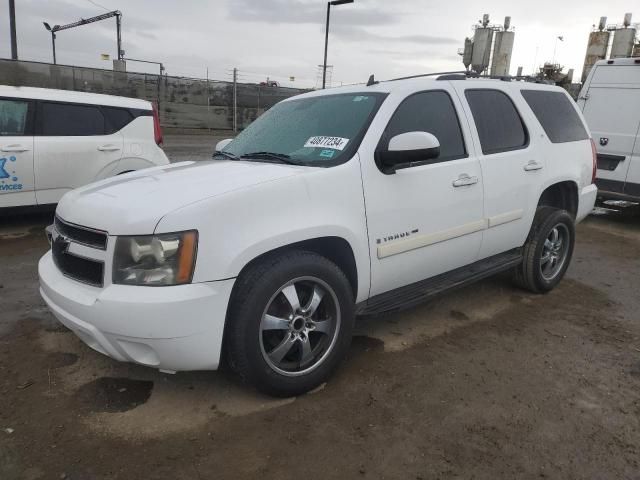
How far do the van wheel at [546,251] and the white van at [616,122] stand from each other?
3634 millimetres

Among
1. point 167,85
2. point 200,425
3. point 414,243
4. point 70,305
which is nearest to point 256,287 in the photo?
point 200,425

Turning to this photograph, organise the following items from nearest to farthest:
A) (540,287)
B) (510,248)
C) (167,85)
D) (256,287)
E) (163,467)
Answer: (163,467), (256,287), (510,248), (540,287), (167,85)

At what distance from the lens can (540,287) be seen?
473cm

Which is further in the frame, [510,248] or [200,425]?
[510,248]

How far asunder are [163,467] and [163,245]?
1042mm

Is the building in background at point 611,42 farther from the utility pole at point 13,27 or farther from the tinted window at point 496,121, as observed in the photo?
the tinted window at point 496,121

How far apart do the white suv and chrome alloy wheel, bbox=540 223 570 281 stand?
50 centimetres

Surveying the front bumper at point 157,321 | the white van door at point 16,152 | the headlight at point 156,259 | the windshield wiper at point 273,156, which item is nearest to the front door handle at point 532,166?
the windshield wiper at point 273,156

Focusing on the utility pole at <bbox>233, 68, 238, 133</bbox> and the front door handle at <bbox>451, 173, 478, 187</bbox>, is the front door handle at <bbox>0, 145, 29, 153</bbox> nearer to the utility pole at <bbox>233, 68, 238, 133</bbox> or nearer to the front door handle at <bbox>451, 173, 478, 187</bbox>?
the front door handle at <bbox>451, 173, 478, 187</bbox>

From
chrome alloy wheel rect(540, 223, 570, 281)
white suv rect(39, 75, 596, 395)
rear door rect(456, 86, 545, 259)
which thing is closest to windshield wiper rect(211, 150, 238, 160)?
white suv rect(39, 75, 596, 395)

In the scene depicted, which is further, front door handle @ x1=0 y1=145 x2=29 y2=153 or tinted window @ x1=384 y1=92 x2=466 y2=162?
front door handle @ x1=0 y1=145 x2=29 y2=153

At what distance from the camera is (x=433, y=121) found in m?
3.61

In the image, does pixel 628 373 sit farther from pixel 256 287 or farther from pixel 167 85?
pixel 167 85

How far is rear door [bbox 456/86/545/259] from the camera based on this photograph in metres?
3.89
